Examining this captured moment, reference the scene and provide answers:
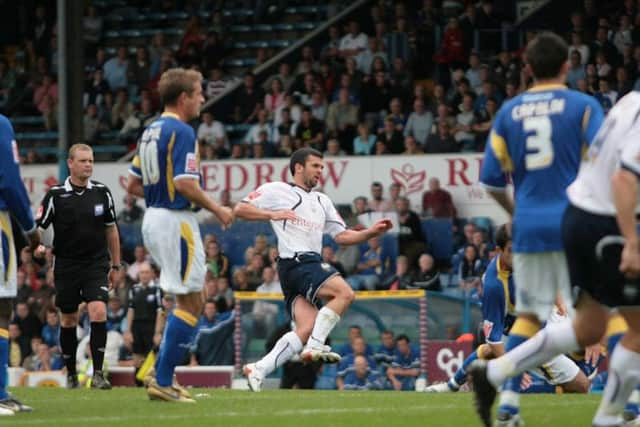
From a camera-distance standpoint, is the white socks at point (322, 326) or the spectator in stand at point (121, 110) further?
the spectator in stand at point (121, 110)

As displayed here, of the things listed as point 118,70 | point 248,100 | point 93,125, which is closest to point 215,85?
point 248,100

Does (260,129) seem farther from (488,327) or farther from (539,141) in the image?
(539,141)

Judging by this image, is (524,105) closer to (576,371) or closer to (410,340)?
(576,371)

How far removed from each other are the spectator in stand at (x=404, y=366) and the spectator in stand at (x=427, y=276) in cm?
207

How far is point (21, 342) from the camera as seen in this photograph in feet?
70.8

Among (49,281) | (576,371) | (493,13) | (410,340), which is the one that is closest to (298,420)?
(576,371)

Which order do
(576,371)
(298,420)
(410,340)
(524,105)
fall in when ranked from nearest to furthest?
1. (524,105)
2. (298,420)
3. (576,371)
4. (410,340)

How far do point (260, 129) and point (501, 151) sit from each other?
17.2 meters

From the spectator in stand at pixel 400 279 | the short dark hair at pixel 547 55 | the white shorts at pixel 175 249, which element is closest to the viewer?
the short dark hair at pixel 547 55

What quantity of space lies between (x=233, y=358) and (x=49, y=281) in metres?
4.87

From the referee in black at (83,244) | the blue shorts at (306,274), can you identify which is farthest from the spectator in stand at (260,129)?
the blue shorts at (306,274)

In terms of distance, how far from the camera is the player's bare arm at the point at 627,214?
695 centimetres

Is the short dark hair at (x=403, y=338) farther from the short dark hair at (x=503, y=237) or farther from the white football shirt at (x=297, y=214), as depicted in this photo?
the short dark hair at (x=503, y=237)

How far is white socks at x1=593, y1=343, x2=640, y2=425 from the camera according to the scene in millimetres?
7461
